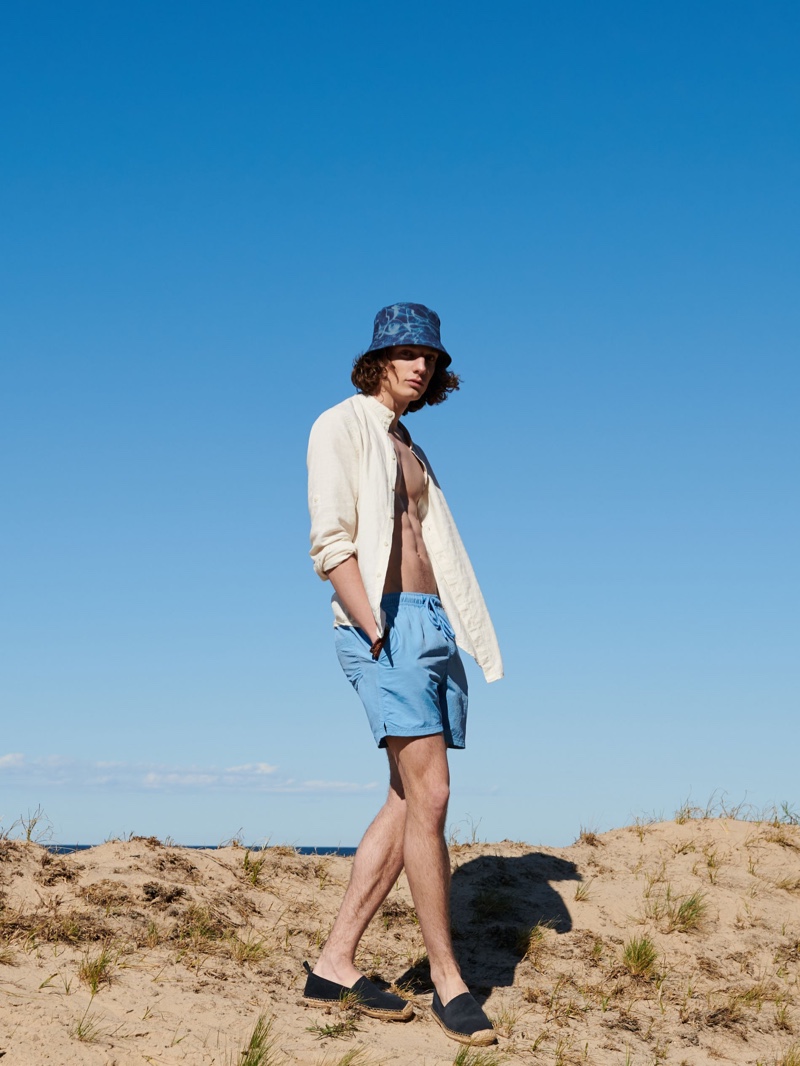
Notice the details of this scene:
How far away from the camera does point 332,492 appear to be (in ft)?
13.6

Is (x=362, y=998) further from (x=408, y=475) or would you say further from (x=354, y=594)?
(x=408, y=475)

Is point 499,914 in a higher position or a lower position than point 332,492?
lower

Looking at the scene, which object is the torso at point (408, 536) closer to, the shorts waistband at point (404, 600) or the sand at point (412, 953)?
the shorts waistband at point (404, 600)

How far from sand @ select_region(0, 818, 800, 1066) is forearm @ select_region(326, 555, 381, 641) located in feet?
4.72

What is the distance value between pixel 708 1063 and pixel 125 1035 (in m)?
2.28

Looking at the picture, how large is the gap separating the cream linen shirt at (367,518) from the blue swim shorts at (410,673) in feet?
0.37

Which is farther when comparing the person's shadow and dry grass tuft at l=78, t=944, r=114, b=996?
the person's shadow

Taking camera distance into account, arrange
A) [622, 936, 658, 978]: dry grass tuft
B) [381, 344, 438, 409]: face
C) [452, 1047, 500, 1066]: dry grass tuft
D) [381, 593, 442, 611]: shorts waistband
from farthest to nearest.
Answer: [622, 936, 658, 978]: dry grass tuft → [381, 344, 438, 409]: face → [381, 593, 442, 611]: shorts waistband → [452, 1047, 500, 1066]: dry grass tuft

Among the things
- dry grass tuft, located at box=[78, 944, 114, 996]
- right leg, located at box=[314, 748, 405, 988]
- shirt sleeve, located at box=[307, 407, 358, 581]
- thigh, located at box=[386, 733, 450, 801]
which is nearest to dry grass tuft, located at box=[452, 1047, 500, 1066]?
right leg, located at box=[314, 748, 405, 988]

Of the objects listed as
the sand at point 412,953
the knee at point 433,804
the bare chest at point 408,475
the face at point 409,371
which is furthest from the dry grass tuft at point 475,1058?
the face at point 409,371

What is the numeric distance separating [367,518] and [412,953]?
7.32 feet

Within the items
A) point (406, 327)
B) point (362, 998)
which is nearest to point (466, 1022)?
point (362, 998)

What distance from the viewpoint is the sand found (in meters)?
3.54

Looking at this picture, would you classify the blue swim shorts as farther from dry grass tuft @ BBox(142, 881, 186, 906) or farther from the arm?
dry grass tuft @ BBox(142, 881, 186, 906)
